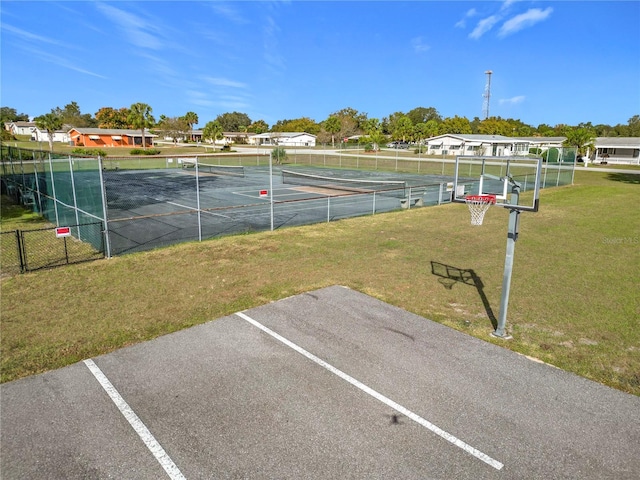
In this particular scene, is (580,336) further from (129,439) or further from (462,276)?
(129,439)

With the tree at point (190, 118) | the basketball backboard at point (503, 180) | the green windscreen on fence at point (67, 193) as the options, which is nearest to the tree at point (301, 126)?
the tree at point (190, 118)

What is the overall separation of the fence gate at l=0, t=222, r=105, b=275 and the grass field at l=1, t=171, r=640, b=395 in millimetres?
784

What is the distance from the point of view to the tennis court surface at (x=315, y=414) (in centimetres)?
454

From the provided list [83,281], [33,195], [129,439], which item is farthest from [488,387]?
[33,195]

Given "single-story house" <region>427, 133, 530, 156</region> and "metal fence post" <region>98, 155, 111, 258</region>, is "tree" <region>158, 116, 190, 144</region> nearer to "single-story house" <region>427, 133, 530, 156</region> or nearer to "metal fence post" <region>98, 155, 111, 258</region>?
"single-story house" <region>427, 133, 530, 156</region>

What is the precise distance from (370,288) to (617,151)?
249 feet

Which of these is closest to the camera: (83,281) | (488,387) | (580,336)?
(488,387)

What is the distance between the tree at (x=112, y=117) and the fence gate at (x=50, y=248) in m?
105

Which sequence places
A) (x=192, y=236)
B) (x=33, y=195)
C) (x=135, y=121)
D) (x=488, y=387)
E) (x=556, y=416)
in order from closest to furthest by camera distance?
(x=556, y=416) < (x=488, y=387) < (x=192, y=236) < (x=33, y=195) < (x=135, y=121)

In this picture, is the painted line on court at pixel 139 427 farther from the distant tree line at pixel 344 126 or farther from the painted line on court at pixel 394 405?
the distant tree line at pixel 344 126

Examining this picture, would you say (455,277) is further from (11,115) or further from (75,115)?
(11,115)

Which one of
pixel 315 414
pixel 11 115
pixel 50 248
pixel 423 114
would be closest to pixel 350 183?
pixel 50 248

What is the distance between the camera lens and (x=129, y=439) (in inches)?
194

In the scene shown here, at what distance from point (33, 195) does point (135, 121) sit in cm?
6702
